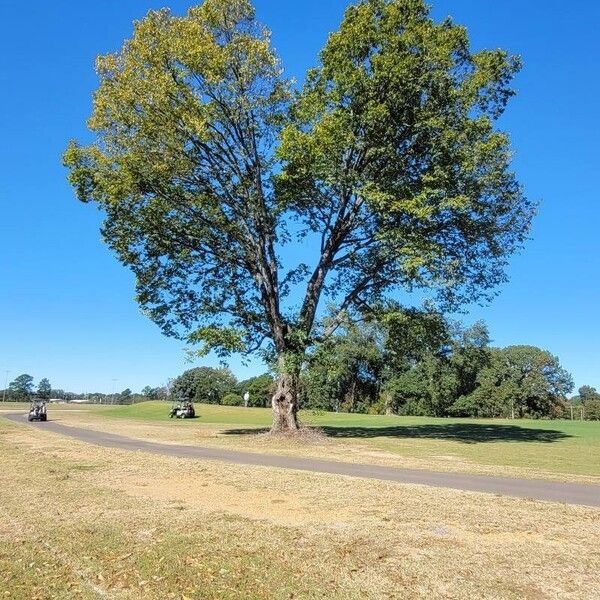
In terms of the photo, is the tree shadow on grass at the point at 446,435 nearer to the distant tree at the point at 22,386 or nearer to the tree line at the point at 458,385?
the tree line at the point at 458,385

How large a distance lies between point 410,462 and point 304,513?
8183mm

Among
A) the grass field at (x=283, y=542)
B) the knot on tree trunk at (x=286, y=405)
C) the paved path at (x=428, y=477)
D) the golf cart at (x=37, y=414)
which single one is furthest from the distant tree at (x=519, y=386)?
the grass field at (x=283, y=542)

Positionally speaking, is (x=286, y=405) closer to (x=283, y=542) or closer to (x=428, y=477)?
(x=428, y=477)

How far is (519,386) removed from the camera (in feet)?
310

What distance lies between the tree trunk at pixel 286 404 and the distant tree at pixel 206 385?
10881 cm

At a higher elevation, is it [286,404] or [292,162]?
[292,162]

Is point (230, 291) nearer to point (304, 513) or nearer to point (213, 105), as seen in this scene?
point (213, 105)

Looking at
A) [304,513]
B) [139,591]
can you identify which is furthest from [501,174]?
[139,591]

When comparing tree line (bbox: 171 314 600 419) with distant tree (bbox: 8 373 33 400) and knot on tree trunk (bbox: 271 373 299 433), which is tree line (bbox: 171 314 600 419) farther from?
distant tree (bbox: 8 373 33 400)

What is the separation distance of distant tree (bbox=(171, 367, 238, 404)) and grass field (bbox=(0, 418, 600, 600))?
123186 millimetres

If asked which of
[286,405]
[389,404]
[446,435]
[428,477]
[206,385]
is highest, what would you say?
[206,385]

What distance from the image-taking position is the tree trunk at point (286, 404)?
2417 centimetres

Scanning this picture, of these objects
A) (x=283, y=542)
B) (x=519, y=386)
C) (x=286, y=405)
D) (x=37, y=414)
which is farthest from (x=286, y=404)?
(x=519, y=386)

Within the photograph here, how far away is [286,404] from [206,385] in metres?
113
